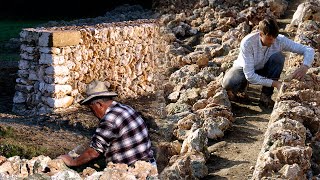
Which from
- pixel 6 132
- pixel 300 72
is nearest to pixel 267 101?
pixel 300 72

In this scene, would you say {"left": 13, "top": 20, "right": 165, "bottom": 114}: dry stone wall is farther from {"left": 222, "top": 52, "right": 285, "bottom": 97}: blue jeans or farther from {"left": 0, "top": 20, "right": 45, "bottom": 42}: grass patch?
{"left": 0, "top": 20, "right": 45, "bottom": 42}: grass patch

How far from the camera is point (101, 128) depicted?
10.8 feet

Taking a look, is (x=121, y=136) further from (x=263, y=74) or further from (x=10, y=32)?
(x=10, y=32)

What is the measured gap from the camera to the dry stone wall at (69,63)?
756cm

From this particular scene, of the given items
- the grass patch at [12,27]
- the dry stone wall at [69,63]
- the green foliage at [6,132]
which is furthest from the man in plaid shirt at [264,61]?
the grass patch at [12,27]

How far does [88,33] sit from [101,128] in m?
4.86

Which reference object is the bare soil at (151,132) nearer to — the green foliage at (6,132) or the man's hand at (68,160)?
the green foliage at (6,132)

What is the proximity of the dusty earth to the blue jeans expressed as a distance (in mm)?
157

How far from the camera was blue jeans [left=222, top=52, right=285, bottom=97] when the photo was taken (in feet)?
18.2

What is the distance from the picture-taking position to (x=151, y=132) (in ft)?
22.5

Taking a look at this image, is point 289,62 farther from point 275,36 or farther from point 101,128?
point 101,128

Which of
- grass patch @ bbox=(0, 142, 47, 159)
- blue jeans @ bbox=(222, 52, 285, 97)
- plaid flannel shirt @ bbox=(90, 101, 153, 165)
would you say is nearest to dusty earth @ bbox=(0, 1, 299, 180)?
grass patch @ bbox=(0, 142, 47, 159)

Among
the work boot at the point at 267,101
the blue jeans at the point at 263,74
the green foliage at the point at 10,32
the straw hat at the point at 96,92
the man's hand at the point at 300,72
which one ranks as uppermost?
the straw hat at the point at 96,92

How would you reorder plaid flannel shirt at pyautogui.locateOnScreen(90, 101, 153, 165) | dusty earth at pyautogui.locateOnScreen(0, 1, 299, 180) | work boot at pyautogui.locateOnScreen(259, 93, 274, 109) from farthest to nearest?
work boot at pyautogui.locateOnScreen(259, 93, 274, 109) < dusty earth at pyautogui.locateOnScreen(0, 1, 299, 180) < plaid flannel shirt at pyautogui.locateOnScreen(90, 101, 153, 165)
